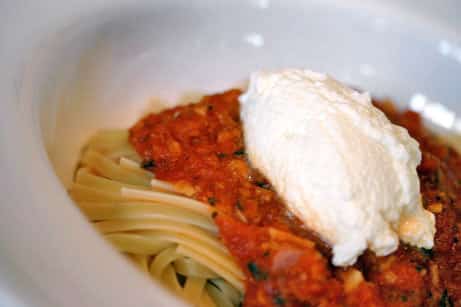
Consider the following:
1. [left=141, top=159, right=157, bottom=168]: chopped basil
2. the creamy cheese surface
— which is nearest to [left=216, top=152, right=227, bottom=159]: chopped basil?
the creamy cheese surface

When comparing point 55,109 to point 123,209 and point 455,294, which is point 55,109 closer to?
point 123,209

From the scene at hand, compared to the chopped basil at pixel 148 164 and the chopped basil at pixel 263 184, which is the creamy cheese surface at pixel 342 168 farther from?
the chopped basil at pixel 148 164

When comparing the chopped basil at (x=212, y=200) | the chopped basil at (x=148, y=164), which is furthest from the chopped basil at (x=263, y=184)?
the chopped basil at (x=148, y=164)

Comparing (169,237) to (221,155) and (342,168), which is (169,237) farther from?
(342,168)

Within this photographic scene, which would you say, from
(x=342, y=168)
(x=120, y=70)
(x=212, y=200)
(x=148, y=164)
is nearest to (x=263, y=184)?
(x=212, y=200)


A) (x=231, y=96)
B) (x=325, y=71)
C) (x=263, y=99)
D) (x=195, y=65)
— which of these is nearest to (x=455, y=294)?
(x=263, y=99)

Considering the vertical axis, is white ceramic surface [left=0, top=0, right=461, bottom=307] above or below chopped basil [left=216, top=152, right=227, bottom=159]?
above

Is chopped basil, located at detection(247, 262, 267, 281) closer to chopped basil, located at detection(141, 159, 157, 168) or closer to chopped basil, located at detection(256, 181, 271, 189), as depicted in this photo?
chopped basil, located at detection(256, 181, 271, 189)
